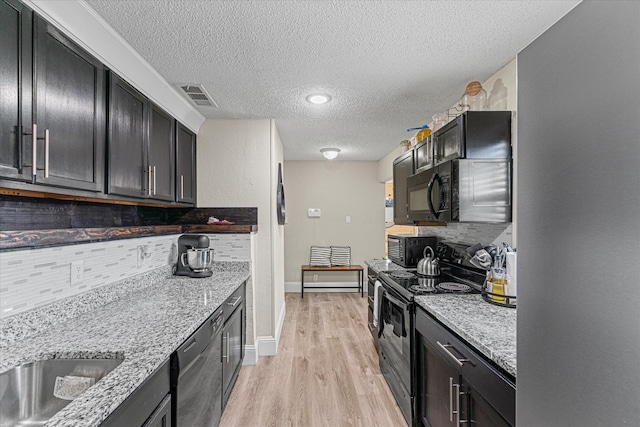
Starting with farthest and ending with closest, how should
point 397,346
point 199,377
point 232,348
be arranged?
point 232,348, point 397,346, point 199,377

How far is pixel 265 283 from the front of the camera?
10.4ft

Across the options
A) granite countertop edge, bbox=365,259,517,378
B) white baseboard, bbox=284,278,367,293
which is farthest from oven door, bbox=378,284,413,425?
white baseboard, bbox=284,278,367,293

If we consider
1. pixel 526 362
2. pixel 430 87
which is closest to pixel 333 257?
pixel 430 87

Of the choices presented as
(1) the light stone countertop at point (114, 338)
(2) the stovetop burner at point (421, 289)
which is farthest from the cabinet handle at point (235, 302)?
(2) the stovetop burner at point (421, 289)

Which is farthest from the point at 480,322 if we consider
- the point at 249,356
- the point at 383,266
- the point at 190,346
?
the point at 249,356

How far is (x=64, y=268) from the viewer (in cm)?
163

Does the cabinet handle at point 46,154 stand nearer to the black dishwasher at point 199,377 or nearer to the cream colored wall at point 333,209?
the black dishwasher at point 199,377

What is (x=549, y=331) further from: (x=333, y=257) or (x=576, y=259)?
(x=333, y=257)

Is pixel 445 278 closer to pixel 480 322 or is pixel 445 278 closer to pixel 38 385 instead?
pixel 480 322

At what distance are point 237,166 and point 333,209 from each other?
297 cm

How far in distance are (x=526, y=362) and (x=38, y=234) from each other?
189cm

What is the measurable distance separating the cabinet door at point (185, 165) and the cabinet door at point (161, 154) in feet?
0.34

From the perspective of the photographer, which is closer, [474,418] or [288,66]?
[474,418]

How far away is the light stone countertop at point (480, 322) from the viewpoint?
1174mm
